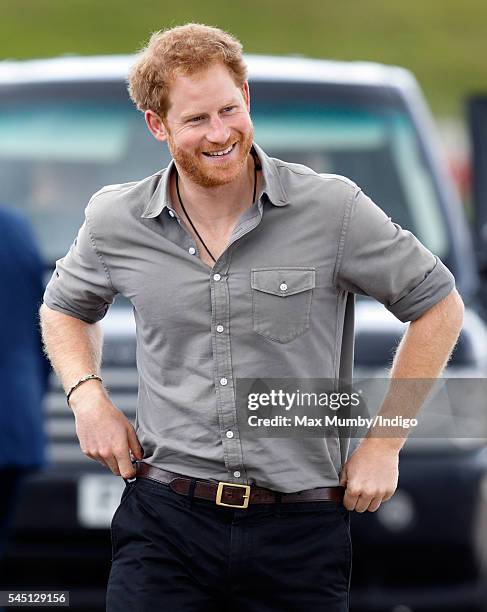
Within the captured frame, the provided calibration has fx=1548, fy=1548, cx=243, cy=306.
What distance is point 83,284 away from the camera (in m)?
3.56

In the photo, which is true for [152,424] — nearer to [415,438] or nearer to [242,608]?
[242,608]

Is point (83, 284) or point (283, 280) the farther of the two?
point (83, 284)

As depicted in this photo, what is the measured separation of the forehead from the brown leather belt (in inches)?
32.0

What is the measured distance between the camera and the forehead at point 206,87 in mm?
3340

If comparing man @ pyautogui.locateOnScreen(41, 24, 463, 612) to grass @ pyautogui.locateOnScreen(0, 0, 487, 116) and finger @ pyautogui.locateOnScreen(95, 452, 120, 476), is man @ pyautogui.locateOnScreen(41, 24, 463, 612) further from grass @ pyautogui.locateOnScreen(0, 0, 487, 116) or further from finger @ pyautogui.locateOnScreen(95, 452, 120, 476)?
grass @ pyautogui.locateOnScreen(0, 0, 487, 116)

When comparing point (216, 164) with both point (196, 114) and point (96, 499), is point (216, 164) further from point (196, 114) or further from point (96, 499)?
point (96, 499)

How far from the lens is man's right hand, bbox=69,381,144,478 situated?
3490 mm

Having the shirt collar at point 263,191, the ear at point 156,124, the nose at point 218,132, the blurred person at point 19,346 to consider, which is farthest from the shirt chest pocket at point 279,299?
the blurred person at point 19,346

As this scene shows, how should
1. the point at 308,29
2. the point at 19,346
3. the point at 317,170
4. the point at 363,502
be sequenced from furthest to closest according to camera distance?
the point at 308,29, the point at 317,170, the point at 19,346, the point at 363,502

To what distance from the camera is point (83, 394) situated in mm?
3545

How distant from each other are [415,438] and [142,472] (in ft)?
6.46

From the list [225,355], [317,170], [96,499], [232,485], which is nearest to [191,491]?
[232,485]

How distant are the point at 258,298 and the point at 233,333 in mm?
94

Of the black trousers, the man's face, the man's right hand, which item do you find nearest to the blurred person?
the man's right hand
